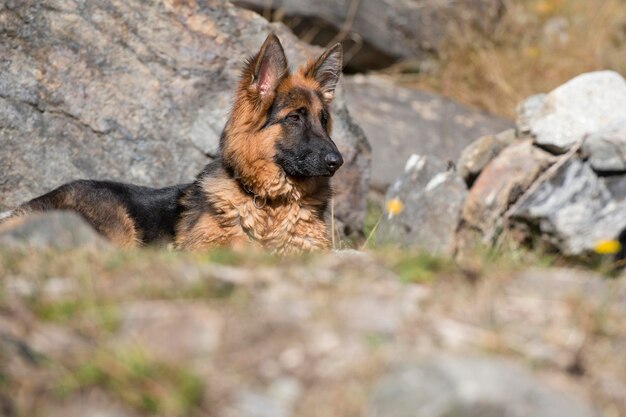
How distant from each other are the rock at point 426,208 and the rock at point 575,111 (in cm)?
92

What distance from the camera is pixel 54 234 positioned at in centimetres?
488

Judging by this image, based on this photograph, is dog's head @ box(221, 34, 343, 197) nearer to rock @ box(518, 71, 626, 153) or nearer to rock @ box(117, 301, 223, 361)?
rock @ box(518, 71, 626, 153)

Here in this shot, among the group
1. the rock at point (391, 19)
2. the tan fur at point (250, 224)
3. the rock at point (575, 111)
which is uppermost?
the rock at point (575, 111)

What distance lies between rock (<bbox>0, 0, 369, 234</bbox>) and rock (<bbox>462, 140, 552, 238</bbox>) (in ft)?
5.39

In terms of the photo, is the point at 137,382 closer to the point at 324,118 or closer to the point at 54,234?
the point at 54,234

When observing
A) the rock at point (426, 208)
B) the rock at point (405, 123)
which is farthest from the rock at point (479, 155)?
the rock at point (405, 123)

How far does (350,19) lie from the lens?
13031 mm

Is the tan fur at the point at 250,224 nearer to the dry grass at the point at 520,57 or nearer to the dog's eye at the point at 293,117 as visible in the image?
the dog's eye at the point at 293,117

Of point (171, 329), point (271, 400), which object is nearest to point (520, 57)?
point (171, 329)

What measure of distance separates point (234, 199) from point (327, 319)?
328cm

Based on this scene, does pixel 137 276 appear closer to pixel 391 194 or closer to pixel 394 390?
pixel 394 390

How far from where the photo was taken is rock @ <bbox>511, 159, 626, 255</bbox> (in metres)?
6.76

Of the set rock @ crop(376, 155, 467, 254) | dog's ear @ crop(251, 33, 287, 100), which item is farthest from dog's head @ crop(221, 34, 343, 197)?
rock @ crop(376, 155, 467, 254)

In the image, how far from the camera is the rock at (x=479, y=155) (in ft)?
A: 28.6
